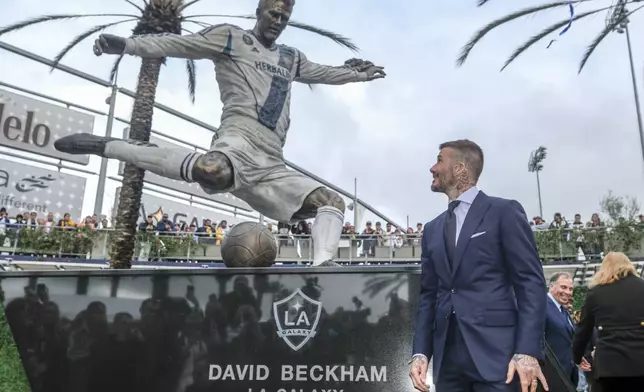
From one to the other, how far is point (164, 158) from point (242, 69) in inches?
39.2

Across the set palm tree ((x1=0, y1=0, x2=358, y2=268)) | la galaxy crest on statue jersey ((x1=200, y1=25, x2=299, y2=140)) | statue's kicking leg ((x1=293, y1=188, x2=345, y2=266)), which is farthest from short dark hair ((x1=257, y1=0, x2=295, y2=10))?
palm tree ((x1=0, y1=0, x2=358, y2=268))

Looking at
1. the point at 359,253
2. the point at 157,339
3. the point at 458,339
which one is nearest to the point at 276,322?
the point at 157,339

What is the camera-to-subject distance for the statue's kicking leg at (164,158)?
170 inches

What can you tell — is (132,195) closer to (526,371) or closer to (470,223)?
(470,223)

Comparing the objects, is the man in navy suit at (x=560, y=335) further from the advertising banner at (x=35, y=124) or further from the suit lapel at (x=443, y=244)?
the advertising banner at (x=35, y=124)

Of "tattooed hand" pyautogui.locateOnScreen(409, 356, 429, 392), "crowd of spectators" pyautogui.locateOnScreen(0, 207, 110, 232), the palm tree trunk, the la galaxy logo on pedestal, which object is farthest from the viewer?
"crowd of spectators" pyautogui.locateOnScreen(0, 207, 110, 232)

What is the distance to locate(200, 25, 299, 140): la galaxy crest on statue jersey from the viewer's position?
15.8 ft

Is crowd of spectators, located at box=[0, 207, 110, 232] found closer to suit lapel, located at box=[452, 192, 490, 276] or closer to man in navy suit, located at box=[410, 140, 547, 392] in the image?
man in navy suit, located at box=[410, 140, 547, 392]

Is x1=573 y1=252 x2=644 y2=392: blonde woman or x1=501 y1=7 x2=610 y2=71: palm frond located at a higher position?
x1=501 y1=7 x2=610 y2=71: palm frond

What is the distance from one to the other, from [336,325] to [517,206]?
160cm

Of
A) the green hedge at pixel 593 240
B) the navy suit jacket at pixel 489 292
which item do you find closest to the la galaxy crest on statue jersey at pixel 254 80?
the navy suit jacket at pixel 489 292

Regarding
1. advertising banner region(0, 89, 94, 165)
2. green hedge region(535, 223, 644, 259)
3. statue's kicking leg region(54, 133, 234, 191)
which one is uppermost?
advertising banner region(0, 89, 94, 165)

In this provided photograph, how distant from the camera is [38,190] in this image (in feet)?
74.9

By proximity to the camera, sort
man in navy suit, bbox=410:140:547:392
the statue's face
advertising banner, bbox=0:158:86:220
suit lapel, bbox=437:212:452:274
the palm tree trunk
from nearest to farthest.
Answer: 1. man in navy suit, bbox=410:140:547:392
2. suit lapel, bbox=437:212:452:274
3. the statue's face
4. the palm tree trunk
5. advertising banner, bbox=0:158:86:220
